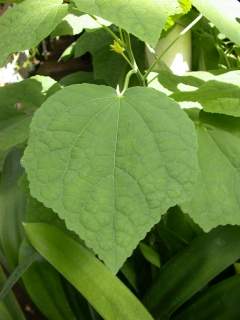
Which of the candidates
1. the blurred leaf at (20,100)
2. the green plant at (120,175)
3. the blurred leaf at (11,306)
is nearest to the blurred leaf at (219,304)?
the green plant at (120,175)

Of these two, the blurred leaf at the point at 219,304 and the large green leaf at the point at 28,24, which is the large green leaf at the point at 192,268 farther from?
the large green leaf at the point at 28,24

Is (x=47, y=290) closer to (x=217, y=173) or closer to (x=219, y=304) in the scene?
(x=219, y=304)

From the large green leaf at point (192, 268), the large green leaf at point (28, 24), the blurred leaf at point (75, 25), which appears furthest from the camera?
the blurred leaf at point (75, 25)

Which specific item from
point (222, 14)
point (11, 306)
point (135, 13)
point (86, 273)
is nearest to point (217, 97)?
point (222, 14)

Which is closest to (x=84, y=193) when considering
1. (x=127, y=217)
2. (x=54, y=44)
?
(x=127, y=217)

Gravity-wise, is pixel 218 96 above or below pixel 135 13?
below

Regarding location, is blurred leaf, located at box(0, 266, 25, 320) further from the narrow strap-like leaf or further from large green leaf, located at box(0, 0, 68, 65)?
large green leaf, located at box(0, 0, 68, 65)

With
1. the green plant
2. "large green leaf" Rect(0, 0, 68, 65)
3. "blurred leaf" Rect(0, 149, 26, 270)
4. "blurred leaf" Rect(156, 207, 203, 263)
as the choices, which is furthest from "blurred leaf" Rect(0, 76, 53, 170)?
"blurred leaf" Rect(156, 207, 203, 263)
